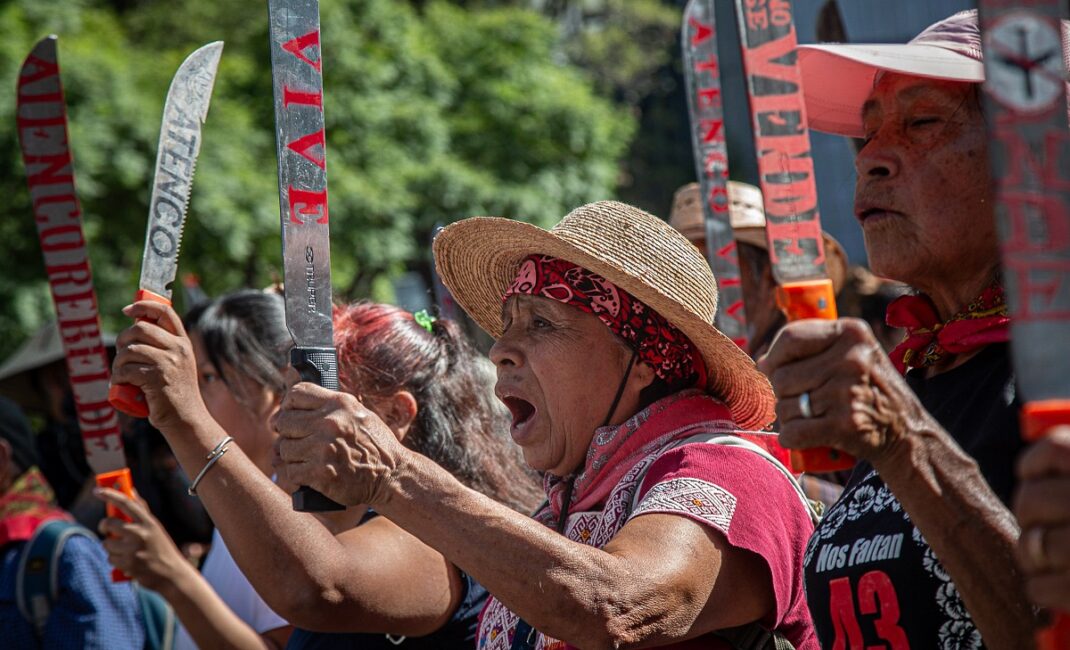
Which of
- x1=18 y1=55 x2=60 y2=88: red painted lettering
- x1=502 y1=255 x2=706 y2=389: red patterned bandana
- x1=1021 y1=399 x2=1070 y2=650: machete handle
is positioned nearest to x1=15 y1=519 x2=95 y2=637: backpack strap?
x1=18 y1=55 x2=60 y2=88: red painted lettering

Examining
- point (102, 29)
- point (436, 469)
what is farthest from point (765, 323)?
point (102, 29)

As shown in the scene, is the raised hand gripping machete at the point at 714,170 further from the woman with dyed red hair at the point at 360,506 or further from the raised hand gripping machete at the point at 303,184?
the raised hand gripping machete at the point at 303,184

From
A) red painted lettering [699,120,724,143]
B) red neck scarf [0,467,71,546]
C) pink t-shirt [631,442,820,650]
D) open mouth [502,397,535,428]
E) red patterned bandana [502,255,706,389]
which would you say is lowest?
red neck scarf [0,467,71,546]

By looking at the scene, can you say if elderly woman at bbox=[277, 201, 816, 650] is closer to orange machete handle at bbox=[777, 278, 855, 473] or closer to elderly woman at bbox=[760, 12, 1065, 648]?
elderly woman at bbox=[760, 12, 1065, 648]

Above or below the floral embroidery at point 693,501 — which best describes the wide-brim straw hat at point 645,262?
above

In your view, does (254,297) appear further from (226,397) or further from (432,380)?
(432,380)

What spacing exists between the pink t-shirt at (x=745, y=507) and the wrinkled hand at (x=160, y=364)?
41.7 inches

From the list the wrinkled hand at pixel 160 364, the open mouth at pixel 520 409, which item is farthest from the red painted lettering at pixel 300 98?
the open mouth at pixel 520 409

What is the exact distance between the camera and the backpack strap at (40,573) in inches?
164

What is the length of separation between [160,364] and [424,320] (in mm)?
977

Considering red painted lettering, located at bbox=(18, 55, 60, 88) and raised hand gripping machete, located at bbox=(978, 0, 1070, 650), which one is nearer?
raised hand gripping machete, located at bbox=(978, 0, 1070, 650)

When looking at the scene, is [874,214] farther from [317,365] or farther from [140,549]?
[140,549]

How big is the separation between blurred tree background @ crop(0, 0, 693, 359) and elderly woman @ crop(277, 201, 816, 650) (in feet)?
20.9

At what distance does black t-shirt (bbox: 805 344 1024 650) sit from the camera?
1929mm
